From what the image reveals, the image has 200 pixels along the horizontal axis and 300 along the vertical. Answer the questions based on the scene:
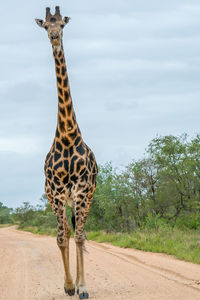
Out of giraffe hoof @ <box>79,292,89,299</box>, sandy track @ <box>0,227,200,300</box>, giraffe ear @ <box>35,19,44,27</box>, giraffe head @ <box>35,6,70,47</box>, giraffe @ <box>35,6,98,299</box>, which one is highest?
giraffe ear @ <box>35,19,44,27</box>

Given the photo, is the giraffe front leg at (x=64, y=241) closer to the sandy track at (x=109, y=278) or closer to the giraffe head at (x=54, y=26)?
the sandy track at (x=109, y=278)

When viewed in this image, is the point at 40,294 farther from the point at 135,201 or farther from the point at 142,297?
the point at 135,201

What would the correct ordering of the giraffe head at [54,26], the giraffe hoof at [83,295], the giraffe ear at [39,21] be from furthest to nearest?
the giraffe ear at [39,21] → the giraffe head at [54,26] → the giraffe hoof at [83,295]

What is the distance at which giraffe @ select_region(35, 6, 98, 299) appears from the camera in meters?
7.44

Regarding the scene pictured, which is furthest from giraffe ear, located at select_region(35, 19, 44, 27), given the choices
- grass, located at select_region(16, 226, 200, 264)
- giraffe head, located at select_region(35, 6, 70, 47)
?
grass, located at select_region(16, 226, 200, 264)

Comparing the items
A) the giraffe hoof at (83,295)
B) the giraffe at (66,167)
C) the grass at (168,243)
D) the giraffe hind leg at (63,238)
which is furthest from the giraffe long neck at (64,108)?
the grass at (168,243)

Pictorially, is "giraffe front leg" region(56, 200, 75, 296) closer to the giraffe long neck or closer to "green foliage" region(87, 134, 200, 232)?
the giraffe long neck

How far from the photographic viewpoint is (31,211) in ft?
157

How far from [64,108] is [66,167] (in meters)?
1.02

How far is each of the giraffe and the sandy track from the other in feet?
1.85

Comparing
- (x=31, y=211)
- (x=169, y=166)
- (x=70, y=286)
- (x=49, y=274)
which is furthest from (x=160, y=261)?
(x=31, y=211)

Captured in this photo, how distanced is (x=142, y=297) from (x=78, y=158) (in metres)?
2.38

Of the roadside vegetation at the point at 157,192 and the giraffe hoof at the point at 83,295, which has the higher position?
the roadside vegetation at the point at 157,192

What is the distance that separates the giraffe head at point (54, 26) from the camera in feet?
24.9
